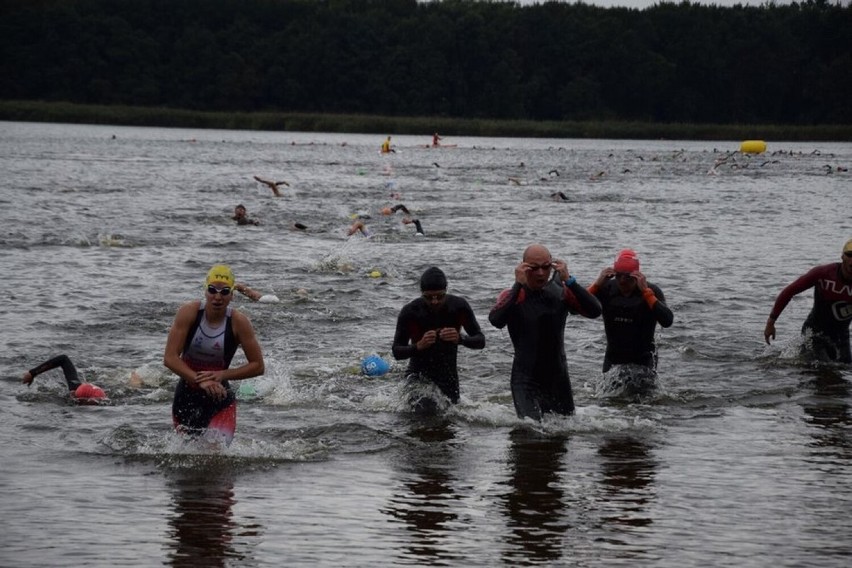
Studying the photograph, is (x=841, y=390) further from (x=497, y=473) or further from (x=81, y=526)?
(x=81, y=526)

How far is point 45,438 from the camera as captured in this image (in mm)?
10344

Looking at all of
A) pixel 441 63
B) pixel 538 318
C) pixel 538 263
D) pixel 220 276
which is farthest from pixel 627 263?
pixel 441 63

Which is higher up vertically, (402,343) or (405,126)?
(405,126)

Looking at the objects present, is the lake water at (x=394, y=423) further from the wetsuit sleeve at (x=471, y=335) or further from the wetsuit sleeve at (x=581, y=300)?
the wetsuit sleeve at (x=581, y=300)

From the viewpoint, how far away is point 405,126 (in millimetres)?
95250

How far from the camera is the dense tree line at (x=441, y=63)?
124 meters

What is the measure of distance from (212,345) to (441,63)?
121288mm

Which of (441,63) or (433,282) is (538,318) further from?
(441,63)

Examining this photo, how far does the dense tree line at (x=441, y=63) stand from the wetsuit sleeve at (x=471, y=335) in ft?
381

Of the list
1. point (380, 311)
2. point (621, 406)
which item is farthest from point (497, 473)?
point (380, 311)

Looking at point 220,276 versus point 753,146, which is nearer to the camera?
point 220,276

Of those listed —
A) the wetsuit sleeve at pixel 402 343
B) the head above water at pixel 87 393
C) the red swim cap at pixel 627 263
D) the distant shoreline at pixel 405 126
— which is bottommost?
the head above water at pixel 87 393

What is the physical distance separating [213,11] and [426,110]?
102ft

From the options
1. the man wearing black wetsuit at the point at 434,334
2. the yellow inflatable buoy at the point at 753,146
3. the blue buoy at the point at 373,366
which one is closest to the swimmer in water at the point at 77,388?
the blue buoy at the point at 373,366
